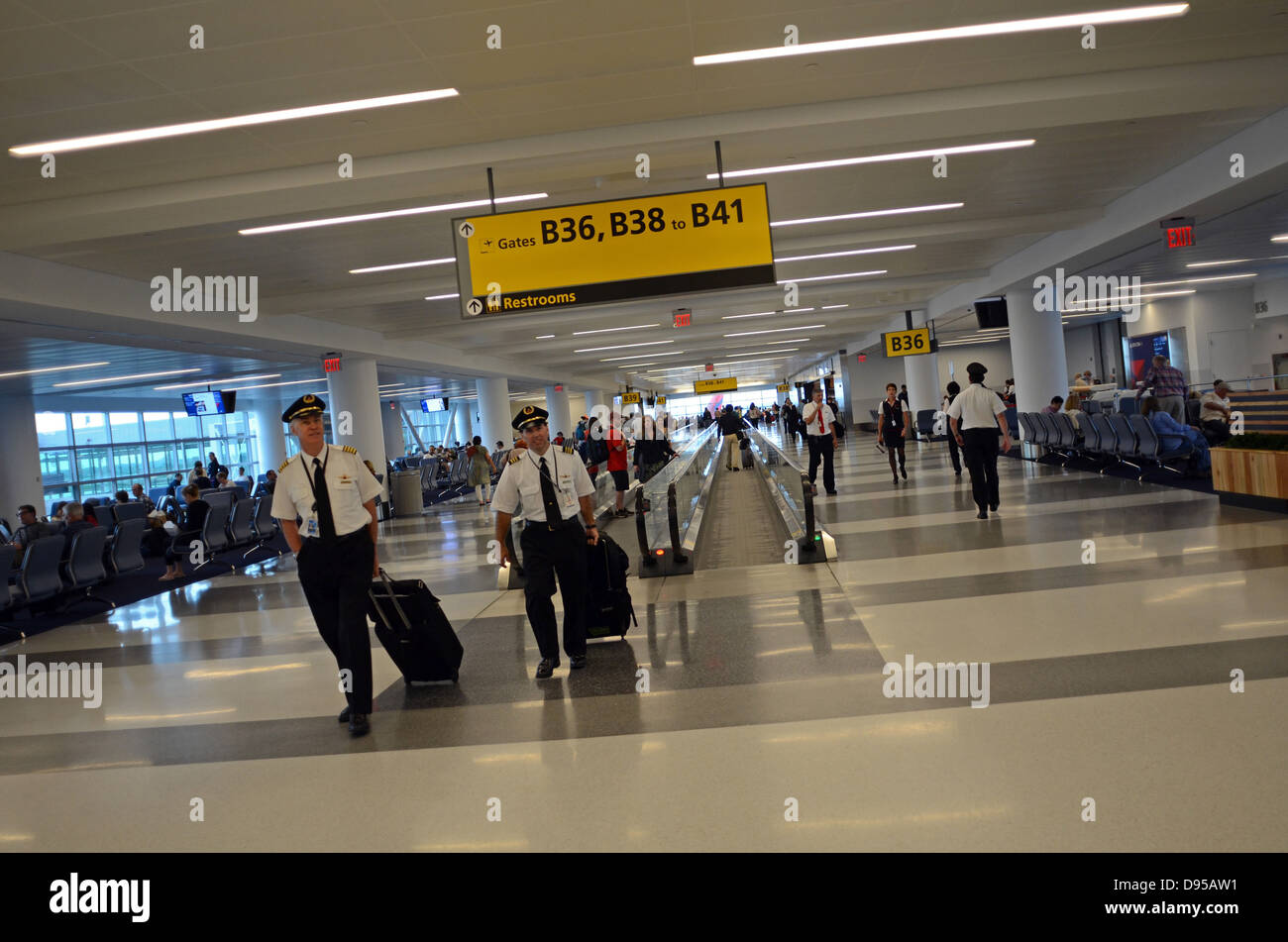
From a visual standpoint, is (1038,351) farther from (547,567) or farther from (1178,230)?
(547,567)

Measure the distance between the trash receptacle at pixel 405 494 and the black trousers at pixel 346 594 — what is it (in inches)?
707

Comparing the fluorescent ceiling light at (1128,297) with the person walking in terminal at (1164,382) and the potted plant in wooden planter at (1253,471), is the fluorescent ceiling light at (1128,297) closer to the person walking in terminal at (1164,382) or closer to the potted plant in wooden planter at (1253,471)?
the person walking in terminal at (1164,382)

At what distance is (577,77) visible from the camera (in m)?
7.00

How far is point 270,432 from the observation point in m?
40.0

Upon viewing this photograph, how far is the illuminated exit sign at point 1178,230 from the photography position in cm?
1328

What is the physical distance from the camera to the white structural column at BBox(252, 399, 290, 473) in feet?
131

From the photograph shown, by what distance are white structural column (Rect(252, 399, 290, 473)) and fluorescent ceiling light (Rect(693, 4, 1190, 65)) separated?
36282mm

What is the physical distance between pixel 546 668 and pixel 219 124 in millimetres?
4823

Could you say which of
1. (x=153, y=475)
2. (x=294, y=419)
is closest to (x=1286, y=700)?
(x=294, y=419)

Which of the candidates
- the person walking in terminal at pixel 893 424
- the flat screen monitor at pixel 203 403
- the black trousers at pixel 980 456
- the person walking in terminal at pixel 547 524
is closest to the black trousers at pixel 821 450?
the person walking in terminal at pixel 893 424

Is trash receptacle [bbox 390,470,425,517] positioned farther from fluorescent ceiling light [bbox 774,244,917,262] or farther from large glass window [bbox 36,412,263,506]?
large glass window [bbox 36,412,263,506]

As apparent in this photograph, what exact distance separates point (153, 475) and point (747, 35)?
34.7 m

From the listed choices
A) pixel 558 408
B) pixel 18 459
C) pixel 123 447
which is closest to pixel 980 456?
pixel 18 459

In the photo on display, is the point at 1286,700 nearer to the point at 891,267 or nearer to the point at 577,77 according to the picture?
the point at 577,77
